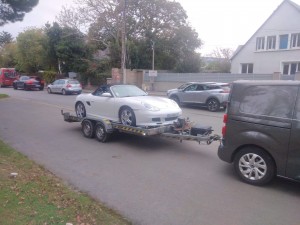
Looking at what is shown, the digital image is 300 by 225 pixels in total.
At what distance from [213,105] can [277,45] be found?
19.3 metres

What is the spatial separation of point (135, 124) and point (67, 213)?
163 inches

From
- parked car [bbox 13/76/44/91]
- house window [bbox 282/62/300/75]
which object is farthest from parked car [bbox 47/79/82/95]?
house window [bbox 282/62/300/75]

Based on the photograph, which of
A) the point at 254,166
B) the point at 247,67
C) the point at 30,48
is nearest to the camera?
the point at 254,166

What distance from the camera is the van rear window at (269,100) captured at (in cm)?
493

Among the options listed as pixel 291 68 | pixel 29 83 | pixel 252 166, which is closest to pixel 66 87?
pixel 29 83

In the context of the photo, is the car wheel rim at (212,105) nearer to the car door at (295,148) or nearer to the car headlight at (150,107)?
the car headlight at (150,107)

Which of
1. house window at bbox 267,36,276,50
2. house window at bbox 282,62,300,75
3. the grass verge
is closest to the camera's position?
the grass verge

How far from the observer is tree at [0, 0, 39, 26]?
56.6 feet

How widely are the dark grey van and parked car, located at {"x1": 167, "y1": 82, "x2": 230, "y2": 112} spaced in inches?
403

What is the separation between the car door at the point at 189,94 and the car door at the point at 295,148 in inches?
472

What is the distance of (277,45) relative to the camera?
102ft

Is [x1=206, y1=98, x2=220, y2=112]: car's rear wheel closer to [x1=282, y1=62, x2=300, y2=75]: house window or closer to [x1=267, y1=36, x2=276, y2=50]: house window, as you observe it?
[x1=282, y1=62, x2=300, y2=75]: house window

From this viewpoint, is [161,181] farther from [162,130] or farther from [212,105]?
[212,105]

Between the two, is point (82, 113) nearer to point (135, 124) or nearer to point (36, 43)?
point (135, 124)
